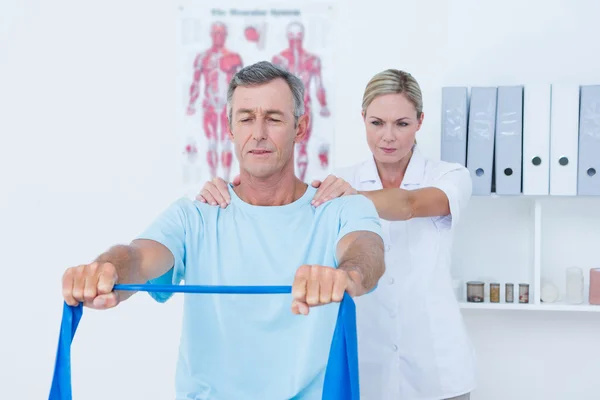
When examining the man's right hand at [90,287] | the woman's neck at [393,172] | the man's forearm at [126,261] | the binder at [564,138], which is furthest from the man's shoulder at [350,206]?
the binder at [564,138]

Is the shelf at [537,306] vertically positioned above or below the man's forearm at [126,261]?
below

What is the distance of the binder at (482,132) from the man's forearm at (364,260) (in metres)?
1.27

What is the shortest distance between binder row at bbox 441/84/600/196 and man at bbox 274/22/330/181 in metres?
0.58

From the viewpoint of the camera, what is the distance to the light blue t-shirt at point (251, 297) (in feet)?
4.85

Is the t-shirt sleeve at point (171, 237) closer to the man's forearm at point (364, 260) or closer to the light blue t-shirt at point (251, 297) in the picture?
the light blue t-shirt at point (251, 297)

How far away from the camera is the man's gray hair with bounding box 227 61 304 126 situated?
5.42ft

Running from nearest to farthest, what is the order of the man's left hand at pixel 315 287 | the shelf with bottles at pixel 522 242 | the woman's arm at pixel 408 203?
1. the man's left hand at pixel 315 287
2. the woman's arm at pixel 408 203
3. the shelf with bottles at pixel 522 242

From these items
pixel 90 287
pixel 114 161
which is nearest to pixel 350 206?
pixel 90 287

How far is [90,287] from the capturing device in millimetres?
1264

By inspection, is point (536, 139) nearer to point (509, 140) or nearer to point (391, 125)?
point (509, 140)

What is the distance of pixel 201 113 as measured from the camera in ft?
10.4

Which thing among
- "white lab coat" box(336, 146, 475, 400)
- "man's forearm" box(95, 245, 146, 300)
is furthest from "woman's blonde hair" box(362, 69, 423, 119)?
"man's forearm" box(95, 245, 146, 300)

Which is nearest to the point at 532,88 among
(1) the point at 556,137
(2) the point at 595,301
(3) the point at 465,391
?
(1) the point at 556,137

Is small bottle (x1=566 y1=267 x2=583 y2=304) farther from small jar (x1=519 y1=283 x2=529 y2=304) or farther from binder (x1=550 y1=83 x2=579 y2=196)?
binder (x1=550 y1=83 x2=579 y2=196)
